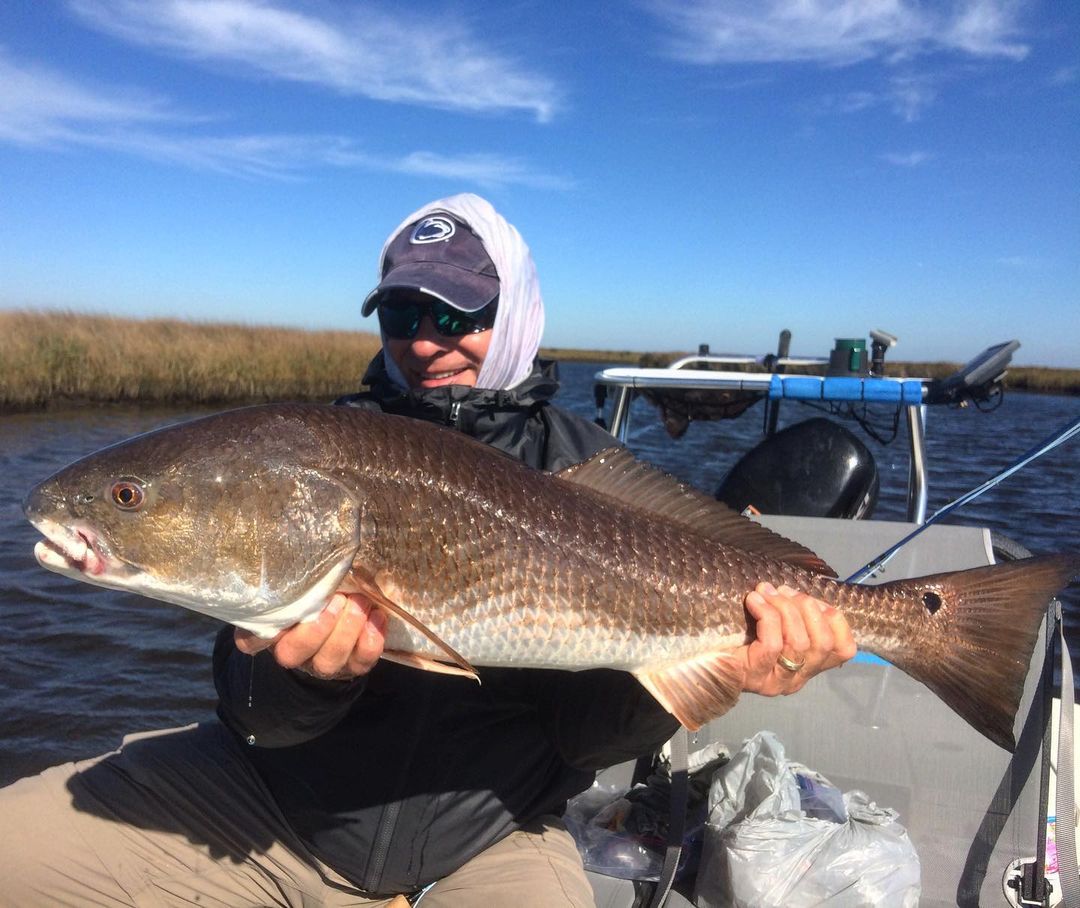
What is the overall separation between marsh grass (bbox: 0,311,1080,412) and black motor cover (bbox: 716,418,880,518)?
57.5ft

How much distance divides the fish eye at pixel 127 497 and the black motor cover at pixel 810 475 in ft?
13.3

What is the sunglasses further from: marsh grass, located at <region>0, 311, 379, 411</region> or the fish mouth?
marsh grass, located at <region>0, 311, 379, 411</region>

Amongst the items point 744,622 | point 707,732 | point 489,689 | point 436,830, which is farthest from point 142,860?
point 707,732

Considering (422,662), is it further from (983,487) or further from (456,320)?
(983,487)

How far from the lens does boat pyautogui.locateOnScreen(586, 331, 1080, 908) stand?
10.9 ft

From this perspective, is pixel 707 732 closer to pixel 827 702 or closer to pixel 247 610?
pixel 827 702

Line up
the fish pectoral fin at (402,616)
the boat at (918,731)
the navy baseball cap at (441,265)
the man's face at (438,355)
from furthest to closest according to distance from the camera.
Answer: the boat at (918,731)
the man's face at (438,355)
the navy baseball cap at (441,265)
the fish pectoral fin at (402,616)

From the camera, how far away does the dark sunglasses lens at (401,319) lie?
287cm

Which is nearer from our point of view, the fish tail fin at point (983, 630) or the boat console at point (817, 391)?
the fish tail fin at point (983, 630)

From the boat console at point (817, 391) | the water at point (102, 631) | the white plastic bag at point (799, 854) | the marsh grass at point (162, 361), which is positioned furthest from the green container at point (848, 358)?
the marsh grass at point (162, 361)

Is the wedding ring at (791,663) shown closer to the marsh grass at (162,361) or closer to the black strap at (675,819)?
the black strap at (675,819)

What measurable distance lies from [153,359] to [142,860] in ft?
90.4

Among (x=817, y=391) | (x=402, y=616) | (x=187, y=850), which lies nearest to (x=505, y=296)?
(x=402, y=616)

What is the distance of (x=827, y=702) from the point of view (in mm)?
3881
